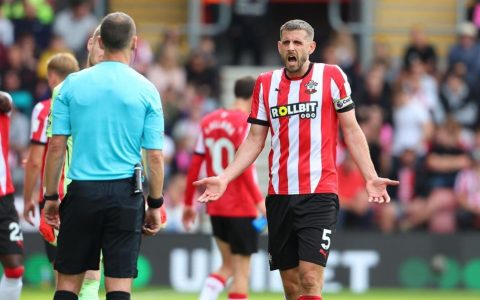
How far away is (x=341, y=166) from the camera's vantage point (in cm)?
1903

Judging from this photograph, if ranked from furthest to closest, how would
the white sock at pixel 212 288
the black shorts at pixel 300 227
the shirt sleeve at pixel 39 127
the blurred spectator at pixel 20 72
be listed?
the blurred spectator at pixel 20 72 < the white sock at pixel 212 288 < the shirt sleeve at pixel 39 127 < the black shorts at pixel 300 227

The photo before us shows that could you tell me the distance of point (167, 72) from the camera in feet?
67.6

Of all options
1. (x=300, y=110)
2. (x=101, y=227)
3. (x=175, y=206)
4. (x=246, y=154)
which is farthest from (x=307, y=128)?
(x=175, y=206)

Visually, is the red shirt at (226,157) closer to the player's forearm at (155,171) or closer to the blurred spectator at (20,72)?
the player's forearm at (155,171)

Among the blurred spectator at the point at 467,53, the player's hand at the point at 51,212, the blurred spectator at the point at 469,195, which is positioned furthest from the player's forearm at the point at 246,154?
the blurred spectator at the point at 467,53

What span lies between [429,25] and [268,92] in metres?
14.0

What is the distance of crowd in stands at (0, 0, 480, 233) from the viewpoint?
19.0m

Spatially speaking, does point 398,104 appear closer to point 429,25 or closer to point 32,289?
point 429,25

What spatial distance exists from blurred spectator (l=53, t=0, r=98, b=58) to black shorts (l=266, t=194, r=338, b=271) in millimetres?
11546

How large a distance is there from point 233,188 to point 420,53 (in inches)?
368

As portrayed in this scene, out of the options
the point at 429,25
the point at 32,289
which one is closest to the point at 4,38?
the point at 32,289

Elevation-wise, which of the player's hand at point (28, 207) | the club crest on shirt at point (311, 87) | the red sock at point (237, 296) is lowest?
the red sock at point (237, 296)

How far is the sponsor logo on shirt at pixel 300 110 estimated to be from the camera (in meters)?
9.91

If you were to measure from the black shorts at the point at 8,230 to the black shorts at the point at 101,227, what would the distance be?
2.89 m
